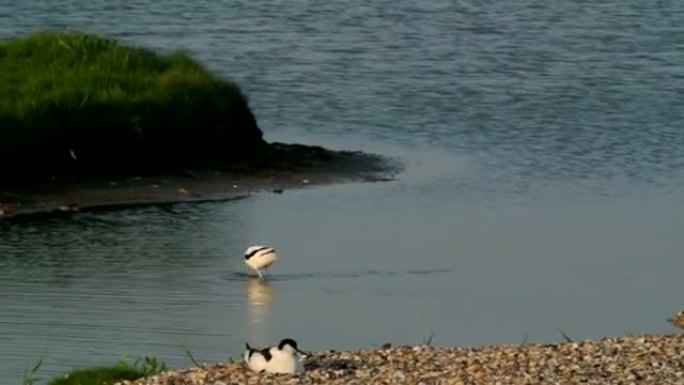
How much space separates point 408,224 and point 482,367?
10225 millimetres

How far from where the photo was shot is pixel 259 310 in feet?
68.8

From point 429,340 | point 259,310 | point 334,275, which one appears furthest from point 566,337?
point 334,275

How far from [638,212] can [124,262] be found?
6.93m

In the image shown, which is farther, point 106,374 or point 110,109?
point 110,109

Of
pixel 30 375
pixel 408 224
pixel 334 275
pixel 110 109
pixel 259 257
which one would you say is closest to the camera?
pixel 30 375

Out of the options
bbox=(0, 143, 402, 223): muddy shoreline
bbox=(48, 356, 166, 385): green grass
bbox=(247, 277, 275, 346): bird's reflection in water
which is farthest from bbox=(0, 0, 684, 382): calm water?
bbox=(48, 356, 166, 385): green grass

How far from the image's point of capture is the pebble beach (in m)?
15.4

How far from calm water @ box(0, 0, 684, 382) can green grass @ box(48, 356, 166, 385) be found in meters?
1.25

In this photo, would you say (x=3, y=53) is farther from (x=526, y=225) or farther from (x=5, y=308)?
(x=5, y=308)

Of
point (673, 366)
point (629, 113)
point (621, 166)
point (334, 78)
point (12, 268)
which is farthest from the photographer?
point (334, 78)

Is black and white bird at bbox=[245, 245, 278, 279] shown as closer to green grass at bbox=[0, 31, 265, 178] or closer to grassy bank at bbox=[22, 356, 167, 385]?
grassy bank at bbox=[22, 356, 167, 385]

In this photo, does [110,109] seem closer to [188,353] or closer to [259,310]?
[259,310]

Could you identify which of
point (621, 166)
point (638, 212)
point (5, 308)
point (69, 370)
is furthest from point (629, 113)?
point (69, 370)

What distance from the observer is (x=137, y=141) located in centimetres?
2838
